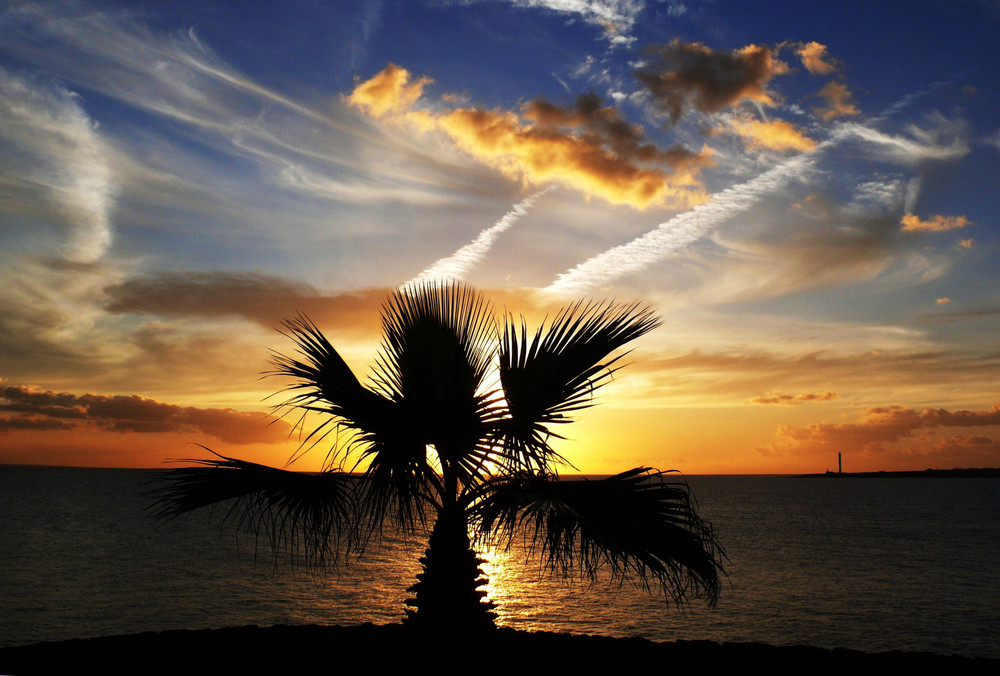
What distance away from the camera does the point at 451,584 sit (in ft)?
20.6

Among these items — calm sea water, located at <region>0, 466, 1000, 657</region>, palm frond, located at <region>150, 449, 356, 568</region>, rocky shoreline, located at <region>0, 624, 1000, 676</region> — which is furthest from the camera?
calm sea water, located at <region>0, 466, 1000, 657</region>

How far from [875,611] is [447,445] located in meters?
35.0

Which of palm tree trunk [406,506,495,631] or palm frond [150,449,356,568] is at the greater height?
palm frond [150,449,356,568]

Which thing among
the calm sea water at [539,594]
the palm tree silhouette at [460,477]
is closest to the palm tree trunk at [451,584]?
the palm tree silhouette at [460,477]

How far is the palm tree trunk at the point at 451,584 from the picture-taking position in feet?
20.5

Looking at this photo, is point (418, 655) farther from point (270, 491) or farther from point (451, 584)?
point (270, 491)

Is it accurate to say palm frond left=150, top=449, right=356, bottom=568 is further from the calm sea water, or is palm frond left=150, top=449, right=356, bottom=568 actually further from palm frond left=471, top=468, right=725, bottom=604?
the calm sea water

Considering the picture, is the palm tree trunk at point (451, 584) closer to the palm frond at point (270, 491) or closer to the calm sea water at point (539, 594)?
the palm frond at point (270, 491)

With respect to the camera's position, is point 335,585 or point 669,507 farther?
point 335,585

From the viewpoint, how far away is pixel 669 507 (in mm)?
5145

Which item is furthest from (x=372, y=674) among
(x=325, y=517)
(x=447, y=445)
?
(x=447, y=445)

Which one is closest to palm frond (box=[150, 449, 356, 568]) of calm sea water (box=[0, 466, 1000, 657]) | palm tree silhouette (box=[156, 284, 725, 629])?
palm tree silhouette (box=[156, 284, 725, 629])

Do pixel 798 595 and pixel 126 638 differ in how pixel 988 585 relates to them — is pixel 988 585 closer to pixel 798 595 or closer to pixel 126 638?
pixel 798 595

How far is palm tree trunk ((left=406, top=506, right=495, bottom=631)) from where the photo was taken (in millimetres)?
6254
